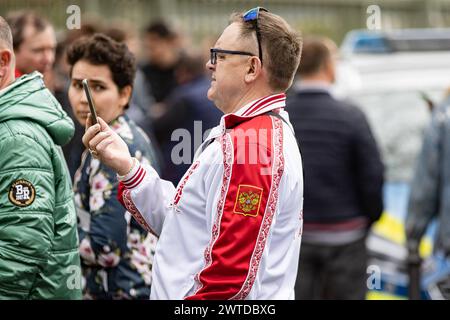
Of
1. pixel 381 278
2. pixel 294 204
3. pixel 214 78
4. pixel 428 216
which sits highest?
pixel 214 78

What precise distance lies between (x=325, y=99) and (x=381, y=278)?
1.56 m

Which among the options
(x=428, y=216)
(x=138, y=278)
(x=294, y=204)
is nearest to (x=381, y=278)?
(x=428, y=216)

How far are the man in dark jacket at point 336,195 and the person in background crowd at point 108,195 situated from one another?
2083 millimetres

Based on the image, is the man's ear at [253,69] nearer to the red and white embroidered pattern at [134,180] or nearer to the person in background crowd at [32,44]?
the red and white embroidered pattern at [134,180]

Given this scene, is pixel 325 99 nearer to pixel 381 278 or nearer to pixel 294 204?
pixel 381 278

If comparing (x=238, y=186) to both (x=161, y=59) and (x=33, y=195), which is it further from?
(x=161, y=59)

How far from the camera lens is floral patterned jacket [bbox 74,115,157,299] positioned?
4.52 m

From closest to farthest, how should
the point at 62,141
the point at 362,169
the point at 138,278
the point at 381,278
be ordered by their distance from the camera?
the point at 62,141, the point at 138,278, the point at 362,169, the point at 381,278

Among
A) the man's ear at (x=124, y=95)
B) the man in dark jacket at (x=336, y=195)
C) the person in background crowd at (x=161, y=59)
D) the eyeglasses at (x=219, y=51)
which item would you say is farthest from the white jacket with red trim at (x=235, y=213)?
the person in background crowd at (x=161, y=59)

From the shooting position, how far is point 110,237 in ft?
14.8

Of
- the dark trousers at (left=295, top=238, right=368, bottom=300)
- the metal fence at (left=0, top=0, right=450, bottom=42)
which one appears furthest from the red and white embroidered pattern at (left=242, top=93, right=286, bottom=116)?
the metal fence at (left=0, top=0, right=450, bottom=42)

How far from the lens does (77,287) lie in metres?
4.21

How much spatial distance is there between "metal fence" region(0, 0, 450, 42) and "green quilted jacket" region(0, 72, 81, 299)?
30.1ft

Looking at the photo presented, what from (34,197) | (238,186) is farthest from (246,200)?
(34,197)
